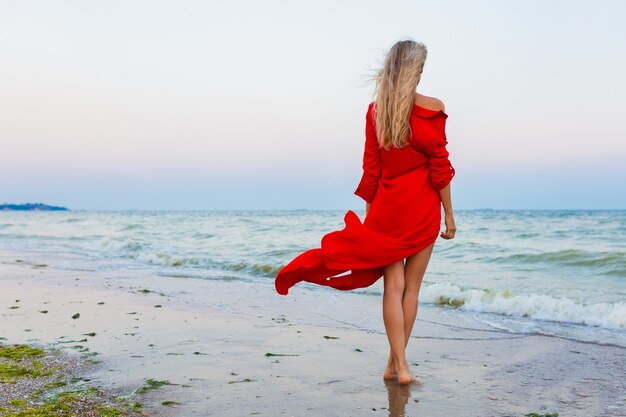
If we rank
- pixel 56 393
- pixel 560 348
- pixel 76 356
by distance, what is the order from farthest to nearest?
pixel 560 348 → pixel 76 356 → pixel 56 393

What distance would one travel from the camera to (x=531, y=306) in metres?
7.14

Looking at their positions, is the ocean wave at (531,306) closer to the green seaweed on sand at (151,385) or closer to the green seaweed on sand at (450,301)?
the green seaweed on sand at (450,301)

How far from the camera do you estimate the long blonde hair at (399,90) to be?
3.64m

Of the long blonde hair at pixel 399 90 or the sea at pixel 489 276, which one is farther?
the sea at pixel 489 276

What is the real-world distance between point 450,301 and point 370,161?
4470 millimetres

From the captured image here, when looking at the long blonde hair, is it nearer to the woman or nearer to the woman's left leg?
the woman

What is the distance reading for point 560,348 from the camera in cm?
503

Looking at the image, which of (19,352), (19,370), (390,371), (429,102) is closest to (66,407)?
(19,370)

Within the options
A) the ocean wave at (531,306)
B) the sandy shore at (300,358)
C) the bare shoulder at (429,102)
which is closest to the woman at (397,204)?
the bare shoulder at (429,102)

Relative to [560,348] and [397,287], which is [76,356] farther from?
[560,348]

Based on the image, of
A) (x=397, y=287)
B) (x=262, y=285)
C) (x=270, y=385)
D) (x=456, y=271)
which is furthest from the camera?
(x=456, y=271)

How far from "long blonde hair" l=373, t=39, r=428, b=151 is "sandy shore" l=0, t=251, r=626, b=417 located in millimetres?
1572

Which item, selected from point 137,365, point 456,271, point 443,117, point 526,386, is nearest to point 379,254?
point 443,117

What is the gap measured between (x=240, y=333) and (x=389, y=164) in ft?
7.77
